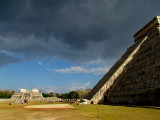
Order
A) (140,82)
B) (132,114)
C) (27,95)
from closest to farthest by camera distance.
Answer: (132,114) < (140,82) < (27,95)

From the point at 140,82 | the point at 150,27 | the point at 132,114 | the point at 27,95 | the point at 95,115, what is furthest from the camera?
the point at 27,95

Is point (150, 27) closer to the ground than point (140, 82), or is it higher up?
higher up

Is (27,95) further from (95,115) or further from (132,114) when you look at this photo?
(132,114)

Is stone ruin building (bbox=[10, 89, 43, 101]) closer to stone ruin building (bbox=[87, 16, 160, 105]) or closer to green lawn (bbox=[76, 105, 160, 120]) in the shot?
stone ruin building (bbox=[87, 16, 160, 105])

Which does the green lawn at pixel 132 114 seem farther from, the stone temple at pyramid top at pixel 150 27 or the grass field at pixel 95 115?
the stone temple at pyramid top at pixel 150 27

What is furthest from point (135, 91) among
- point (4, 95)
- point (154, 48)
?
point (4, 95)

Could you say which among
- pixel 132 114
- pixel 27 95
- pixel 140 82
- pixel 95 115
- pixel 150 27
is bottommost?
pixel 27 95

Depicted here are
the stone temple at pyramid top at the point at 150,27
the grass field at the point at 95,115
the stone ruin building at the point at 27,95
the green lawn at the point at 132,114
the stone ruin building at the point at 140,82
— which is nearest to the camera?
the green lawn at the point at 132,114

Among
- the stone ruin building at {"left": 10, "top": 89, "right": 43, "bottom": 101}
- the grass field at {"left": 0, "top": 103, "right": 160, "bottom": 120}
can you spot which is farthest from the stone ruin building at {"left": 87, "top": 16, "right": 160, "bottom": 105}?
the stone ruin building at {"left": 10, "top": 89, "right": 43, "bottom": 101}

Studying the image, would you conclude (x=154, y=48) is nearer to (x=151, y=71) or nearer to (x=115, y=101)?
(x=151, y=71)

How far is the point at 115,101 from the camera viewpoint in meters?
14.0

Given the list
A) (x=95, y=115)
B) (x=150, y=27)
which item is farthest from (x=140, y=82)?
(x=150, y=27)

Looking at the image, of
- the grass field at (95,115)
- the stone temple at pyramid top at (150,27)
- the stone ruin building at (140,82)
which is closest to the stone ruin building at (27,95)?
the stone ruin building at (140,82)

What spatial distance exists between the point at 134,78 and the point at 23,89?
5669 cm
